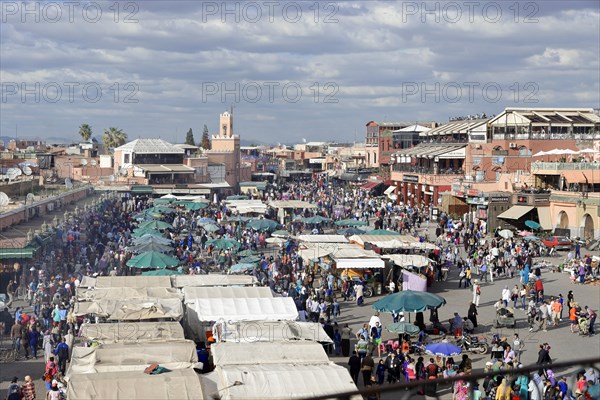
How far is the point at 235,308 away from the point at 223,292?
1.88 m

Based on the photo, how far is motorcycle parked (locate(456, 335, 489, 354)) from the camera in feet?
65.1

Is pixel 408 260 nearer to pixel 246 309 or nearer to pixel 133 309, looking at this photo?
pixel 246 309

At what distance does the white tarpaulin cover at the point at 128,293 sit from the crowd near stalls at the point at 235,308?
47 mm

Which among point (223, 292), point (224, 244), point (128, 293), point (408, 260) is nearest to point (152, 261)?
point (224, 244)

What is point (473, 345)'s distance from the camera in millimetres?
19953

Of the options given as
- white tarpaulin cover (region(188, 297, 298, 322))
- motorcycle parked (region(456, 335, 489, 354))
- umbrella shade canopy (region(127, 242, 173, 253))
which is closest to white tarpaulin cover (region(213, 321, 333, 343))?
white tarpaulin cover (region(188, 297, 298, 322))

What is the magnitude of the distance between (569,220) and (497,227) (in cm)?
442

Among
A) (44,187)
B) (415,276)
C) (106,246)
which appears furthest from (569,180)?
(44,187)

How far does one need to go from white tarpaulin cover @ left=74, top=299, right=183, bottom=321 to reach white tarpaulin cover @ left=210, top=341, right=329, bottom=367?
360 centimetres

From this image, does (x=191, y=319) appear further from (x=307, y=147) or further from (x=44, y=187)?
(x=307, y=147)

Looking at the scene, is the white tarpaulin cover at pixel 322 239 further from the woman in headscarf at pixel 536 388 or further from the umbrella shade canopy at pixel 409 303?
the woman in headscarf at pixel 536 388

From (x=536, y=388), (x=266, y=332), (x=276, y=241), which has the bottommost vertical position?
(x=536, y=388)

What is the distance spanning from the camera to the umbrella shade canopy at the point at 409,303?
20.0 m

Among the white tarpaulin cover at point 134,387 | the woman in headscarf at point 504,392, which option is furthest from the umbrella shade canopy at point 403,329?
the white tarpaulin cover at point 134,387
